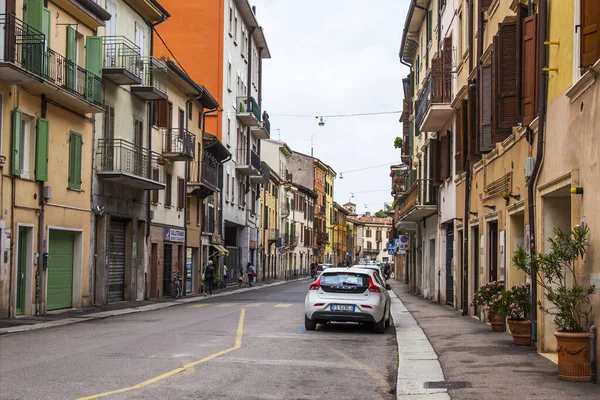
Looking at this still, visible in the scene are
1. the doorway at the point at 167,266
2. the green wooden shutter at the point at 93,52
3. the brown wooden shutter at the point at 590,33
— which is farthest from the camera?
the doorway at the point at 167,266

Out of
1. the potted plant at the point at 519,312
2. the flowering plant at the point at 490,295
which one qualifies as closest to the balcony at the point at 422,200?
the flowering plant at the point at 490,295

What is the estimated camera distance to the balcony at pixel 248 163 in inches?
2205

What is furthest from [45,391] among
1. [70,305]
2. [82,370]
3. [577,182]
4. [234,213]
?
[234,213]

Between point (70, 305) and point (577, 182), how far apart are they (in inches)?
768

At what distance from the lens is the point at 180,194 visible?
1544 inches

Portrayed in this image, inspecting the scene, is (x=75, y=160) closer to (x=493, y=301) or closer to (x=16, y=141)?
(x=16, y=141)

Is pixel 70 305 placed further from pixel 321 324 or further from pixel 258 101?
pixel 258 101

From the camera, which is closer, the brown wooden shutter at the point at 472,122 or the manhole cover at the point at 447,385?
the manhole cover at the point at 447,385

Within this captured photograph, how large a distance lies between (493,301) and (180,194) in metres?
25.7

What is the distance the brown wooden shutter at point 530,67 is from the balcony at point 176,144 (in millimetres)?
22965

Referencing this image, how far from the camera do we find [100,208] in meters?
28.5

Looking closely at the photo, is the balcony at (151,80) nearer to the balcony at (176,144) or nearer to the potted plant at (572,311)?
the balcony at (176,144)

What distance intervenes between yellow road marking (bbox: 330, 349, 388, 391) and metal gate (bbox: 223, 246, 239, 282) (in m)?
38.4

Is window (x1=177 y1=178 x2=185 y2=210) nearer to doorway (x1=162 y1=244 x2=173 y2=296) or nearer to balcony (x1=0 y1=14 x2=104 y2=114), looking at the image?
doorway (x1=162 y1=244 x2=173 y2=296)
